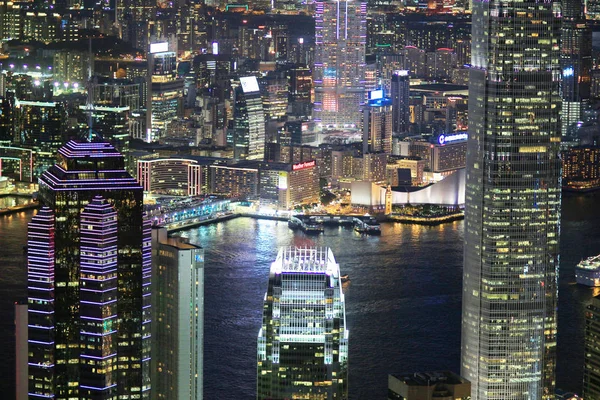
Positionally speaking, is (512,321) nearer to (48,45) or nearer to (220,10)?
(48,45)

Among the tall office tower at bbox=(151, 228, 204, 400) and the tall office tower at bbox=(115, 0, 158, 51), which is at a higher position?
the tall office tower at bbox=(115, 0, 158, 51)

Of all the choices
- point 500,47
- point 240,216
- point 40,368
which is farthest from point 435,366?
point 240,216

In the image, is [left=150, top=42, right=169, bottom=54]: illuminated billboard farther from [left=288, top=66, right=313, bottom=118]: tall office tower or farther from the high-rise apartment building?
the high-rise apartment building

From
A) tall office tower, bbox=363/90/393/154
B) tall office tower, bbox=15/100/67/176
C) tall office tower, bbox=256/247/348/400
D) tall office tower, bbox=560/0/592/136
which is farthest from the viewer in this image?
tall office tower, bbox=560/0/592/136

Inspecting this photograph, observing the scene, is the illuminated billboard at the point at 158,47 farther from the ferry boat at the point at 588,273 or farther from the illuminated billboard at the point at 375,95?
the ferry boat at the point at 588,273

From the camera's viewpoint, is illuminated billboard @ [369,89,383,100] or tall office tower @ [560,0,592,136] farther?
tall office tower @ [560,0,592,136]

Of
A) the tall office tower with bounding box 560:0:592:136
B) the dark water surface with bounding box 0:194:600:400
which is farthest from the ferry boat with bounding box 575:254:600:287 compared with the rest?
the tall office tower with bounding box 560:0:592:136

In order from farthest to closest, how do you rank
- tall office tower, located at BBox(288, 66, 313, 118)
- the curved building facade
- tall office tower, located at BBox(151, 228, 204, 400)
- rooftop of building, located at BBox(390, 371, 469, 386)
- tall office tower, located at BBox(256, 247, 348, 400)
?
1. tall office tower, located at BBox(288, 66, 313, 118)
2. the curved building facade
3. tall office tower, located at BBox(151, 228, 204, 400)
4. rooftop of building, located at BBox(390, 371, 469, 386)
5. tall office tower, located at BBox(256, 247, 348, 400)
